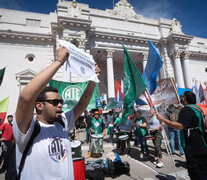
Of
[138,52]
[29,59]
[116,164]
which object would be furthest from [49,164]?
[138,52]

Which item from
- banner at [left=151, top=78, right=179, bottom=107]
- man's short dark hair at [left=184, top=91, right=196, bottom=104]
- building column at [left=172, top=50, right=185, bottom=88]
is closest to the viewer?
man's short dark hair at [left=184, top=91, right=196, bottom=104]

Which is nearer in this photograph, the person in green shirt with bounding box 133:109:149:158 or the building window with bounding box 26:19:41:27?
the person in green shirt with bounding box 133:109:149:158

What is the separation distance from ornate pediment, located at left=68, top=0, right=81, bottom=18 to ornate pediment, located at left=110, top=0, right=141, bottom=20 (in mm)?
5238

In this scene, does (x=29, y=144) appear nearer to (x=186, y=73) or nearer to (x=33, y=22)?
(x=33, y=22)

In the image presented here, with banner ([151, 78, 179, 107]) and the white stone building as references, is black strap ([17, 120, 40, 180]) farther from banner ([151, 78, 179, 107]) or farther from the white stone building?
the white stone building

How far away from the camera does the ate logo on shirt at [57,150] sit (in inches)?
49.0

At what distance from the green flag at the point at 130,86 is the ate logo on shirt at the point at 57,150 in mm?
2534

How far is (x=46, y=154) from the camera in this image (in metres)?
1.20

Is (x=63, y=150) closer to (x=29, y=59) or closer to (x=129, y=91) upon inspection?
(x=129, y=91)

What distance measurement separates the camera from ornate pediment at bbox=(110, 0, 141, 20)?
1836 centimetres

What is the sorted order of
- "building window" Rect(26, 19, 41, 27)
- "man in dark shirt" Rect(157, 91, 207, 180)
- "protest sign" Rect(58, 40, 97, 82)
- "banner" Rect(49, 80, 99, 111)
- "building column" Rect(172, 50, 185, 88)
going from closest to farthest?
"protest sign" Rect(58, 40, 97, 82) → "man in dark shirt" Rect(157, 91, 207, 180) → "banner" Rect(49, 80, 99, 111) → "building window" Rect(26, 19, 41, 27) → "building column" Rect(172, 50, 185, 88)

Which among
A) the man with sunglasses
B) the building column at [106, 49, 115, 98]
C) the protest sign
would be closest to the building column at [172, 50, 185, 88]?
the building column at [106, 49, 115, 98]

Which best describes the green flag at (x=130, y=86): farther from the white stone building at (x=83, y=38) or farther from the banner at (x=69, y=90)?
the white stone building at (x=83, y=38)

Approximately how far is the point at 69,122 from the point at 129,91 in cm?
246
